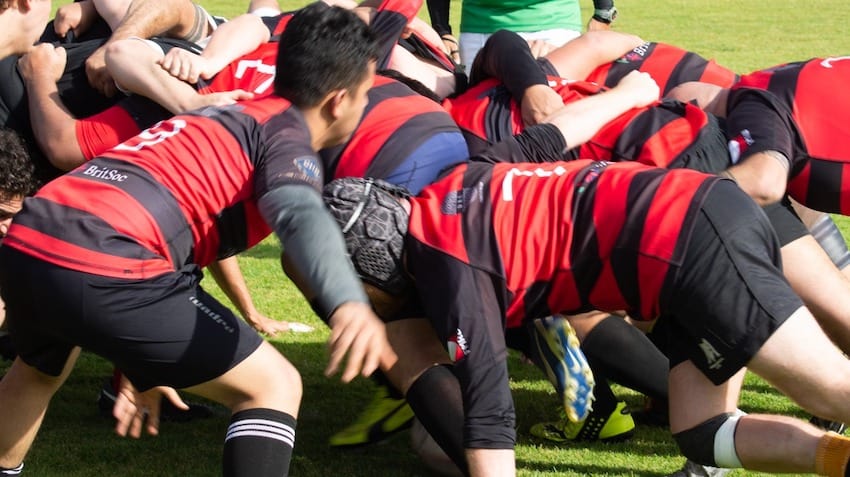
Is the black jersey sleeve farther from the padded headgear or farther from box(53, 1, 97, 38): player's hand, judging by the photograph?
box(53, 1, 97, 38): player's hand

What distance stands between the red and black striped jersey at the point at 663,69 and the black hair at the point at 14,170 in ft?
7.15

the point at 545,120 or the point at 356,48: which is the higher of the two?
the point at 356,48

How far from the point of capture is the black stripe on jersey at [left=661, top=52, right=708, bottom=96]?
4652 mm

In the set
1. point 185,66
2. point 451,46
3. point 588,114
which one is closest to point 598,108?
point 588,114

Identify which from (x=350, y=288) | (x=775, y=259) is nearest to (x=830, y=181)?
(x=775, y=259)

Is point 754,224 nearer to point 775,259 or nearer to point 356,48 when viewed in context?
point 775,259

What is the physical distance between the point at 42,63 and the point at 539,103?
1.81m

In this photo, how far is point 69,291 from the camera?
2984mm

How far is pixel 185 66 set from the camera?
4188 mm

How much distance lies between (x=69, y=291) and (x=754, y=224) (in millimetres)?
1812

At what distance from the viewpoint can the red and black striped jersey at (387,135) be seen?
3859mm

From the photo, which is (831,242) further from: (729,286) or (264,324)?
(264,324)

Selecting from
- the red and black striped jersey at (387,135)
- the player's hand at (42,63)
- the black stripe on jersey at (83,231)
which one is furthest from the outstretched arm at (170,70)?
the black stripe on jersey at (83,231)

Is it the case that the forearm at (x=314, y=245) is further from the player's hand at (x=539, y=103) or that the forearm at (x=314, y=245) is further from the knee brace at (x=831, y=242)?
the knee brace at (x=831, y=242)
